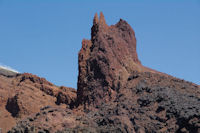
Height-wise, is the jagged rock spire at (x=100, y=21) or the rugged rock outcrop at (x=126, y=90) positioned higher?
the jagged rock spire at (x=100, y=21)

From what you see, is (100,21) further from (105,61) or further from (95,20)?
(105,61)

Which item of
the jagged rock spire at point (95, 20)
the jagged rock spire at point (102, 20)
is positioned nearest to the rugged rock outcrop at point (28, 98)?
the jagged rock spire at point (95, 20)

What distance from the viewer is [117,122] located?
2825 cm

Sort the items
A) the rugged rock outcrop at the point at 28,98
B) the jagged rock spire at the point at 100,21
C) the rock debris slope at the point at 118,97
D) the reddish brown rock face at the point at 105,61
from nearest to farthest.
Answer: the rock debris slope at the point at 118,97, the reddish brown rock face at the point at 105,61, the jagged rock spire at the point at 100,21, the rugged rock outcrop at the point at 28,98

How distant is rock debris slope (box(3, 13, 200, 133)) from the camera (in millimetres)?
28172

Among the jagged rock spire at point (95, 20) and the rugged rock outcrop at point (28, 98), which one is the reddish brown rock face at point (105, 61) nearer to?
the jagged rock spire at point (95, 20)

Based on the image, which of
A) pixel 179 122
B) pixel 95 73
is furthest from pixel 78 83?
pixel 179 122

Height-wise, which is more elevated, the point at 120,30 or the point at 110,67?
the point at 120,30

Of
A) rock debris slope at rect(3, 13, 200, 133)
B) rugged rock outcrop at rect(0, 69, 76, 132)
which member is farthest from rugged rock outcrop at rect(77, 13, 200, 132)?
rugged rock outcrop at rect(0, 69, 76, 132)

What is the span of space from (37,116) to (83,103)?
523 centimetres

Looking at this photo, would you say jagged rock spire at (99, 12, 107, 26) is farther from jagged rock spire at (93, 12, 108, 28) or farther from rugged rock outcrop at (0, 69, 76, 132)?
rugged rock outcrop at (0, 69, 76, 132)

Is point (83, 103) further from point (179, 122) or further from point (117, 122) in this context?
point (179, 122)

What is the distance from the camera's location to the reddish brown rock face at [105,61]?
33575mm

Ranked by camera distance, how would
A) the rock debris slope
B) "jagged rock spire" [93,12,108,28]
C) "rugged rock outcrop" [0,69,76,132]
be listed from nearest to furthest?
the rock debris slope < "jagged rock spire" [93,12,108,28] < "rugged rock outcrop" [0,69,76,132]
